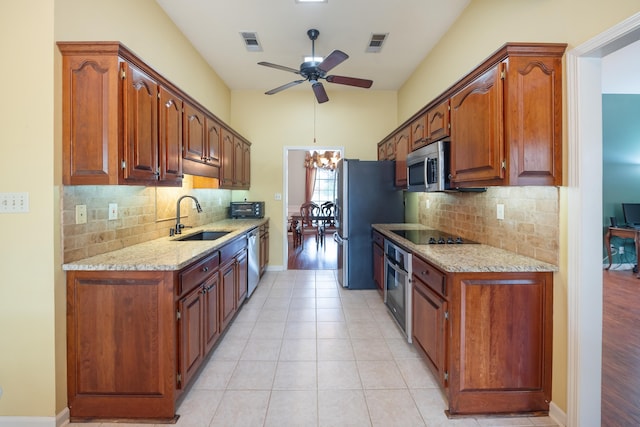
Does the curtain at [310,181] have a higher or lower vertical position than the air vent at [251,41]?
lower

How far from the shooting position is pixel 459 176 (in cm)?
223

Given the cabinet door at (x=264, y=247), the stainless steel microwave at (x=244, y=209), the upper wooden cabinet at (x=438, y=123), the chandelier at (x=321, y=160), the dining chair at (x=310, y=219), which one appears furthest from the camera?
the chandelier at (x=321, y=160)

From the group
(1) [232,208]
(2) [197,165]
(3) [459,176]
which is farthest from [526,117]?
(1) [232,208]

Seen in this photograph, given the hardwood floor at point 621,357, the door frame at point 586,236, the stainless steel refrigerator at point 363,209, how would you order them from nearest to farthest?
the door frame at point 586,236 < the hardwood floor at point 621,357 < the stainless steel refrigerator at point 363,209

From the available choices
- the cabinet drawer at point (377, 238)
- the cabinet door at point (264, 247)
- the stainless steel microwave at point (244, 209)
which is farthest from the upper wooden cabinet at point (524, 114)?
the stainless steel microwave at point (244, 209)

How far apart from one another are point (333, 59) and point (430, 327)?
229 centimetres

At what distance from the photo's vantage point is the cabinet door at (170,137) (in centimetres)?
214

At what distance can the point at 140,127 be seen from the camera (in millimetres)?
1855

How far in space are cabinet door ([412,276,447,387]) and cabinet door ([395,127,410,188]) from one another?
5.38 feet

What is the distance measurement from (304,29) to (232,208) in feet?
8.95

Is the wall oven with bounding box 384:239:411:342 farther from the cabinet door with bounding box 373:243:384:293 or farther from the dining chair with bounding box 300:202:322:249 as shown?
the dining chair with bounding box 300:202:322:249

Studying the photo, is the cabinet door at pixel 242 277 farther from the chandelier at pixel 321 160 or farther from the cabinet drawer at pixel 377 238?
the chandelier at pixel 321 160

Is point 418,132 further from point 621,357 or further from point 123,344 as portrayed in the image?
point 123,344

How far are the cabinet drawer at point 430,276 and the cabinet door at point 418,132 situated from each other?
4.05 feet
